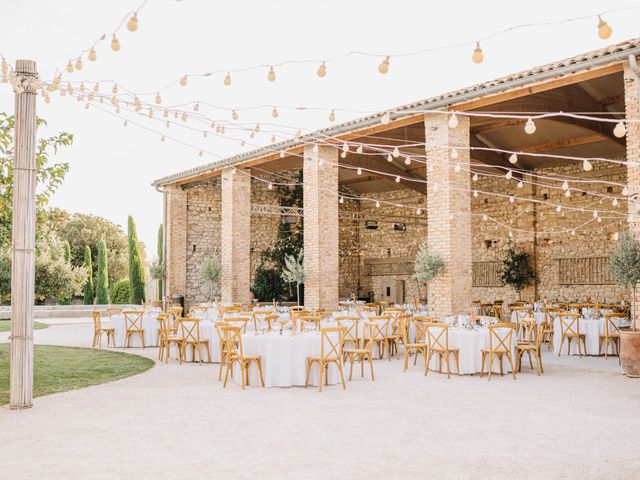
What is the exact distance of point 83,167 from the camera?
31.1 meters

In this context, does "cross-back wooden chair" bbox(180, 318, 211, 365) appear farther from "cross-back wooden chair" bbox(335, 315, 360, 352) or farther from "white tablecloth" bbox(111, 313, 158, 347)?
"white tablecloth" bbox(111, 313, 158, 347)

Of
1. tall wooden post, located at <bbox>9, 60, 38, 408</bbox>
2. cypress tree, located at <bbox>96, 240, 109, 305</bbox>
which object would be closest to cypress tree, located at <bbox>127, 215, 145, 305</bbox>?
cypress tree, located at <bbox>96, 240, 109, 305</bbox>

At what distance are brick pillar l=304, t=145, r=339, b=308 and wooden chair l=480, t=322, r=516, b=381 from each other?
585 centimetres

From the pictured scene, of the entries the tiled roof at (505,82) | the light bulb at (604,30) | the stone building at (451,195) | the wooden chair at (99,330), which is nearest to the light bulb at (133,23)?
the light bulb at (604,30)

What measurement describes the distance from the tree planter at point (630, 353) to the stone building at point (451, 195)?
169cm

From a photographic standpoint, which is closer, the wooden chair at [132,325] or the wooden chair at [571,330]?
the wooden chair at [571,330]

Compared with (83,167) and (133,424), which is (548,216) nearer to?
(133,424)

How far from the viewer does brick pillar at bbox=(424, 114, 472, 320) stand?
432 inches

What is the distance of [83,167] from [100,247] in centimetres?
543

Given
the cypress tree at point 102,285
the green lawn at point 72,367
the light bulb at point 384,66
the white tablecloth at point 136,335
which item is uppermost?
the light bulb at point 384,66

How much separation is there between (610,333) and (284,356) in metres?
5.78

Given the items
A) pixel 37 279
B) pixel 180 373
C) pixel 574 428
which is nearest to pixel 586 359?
pixel 574 428

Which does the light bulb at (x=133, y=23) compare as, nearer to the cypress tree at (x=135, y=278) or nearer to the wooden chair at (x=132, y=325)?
the wooden chair at (x=132, y=325)

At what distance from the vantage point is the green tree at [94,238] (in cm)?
3456
